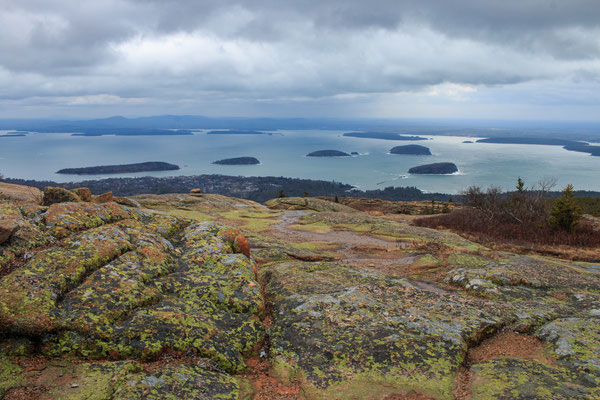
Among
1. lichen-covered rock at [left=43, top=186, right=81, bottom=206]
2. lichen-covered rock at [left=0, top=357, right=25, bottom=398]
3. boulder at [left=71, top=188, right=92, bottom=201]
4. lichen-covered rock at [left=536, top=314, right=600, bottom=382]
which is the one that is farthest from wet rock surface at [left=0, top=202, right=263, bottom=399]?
boulder at [left=71, top=188, right=92, bottom=201]

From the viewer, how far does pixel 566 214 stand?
85.5 feet

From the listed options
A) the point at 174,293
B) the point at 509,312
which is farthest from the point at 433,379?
the point at 174,293

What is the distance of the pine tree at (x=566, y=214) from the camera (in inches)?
1003

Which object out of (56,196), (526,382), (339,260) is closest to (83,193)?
(56,196)

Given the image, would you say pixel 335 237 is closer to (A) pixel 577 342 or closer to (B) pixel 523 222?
(A) pixel 577 342

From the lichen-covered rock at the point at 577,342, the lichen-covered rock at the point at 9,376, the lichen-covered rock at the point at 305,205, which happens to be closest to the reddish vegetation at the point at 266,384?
the lichen-covered rock at the point at 9,376

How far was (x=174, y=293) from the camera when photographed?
7.20 m

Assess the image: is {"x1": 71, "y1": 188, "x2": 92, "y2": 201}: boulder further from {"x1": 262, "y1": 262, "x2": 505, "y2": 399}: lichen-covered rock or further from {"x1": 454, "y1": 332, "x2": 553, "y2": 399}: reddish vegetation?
{"x1": 454, "y1": 332, "x2": 553, "y2": 399}: reddish vegetation

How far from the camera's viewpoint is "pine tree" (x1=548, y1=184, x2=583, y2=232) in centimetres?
2548

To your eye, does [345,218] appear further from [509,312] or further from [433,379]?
[433,379]

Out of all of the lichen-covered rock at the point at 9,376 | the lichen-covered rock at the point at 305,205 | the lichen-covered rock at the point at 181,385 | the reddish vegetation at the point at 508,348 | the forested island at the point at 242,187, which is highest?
the lichen-covered rock at the point at 9,376

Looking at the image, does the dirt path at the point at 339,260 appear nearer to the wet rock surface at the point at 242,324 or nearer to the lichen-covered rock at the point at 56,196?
the wet rock surface at the point at 242,324

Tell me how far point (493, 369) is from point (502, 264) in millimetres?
7531

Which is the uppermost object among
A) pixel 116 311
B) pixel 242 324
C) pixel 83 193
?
pixel 83 193
